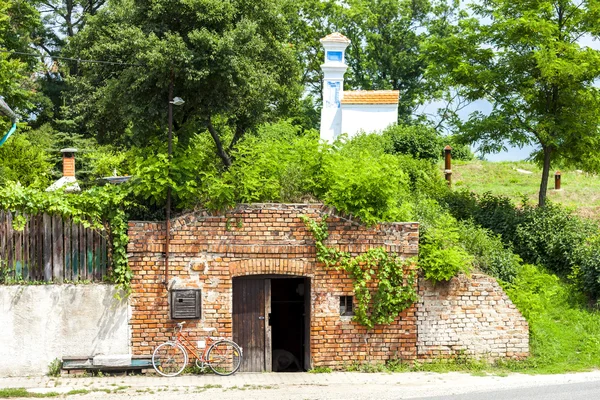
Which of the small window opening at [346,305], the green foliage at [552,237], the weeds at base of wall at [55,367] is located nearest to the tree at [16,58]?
the weeds at base of wall at [55,367]

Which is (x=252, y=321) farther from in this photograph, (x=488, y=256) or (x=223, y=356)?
(x=488, y=256)

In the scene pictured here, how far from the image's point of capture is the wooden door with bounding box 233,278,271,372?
14664 millimetres

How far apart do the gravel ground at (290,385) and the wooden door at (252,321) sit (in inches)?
17.6

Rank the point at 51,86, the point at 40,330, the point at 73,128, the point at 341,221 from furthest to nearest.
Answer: the point at 51,86, the point at 73,128, the point at 341,221, the point at 40,330

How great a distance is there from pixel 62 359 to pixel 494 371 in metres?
8.44

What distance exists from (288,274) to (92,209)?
4029mm

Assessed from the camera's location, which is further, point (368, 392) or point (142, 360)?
point (142, 360)

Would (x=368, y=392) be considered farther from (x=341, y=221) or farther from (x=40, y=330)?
(x=40, y=330)

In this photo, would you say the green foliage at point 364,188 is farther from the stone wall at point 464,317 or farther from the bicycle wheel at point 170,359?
the bicycle wheel at point 170,359

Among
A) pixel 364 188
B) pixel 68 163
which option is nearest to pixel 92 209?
pixel 364 188

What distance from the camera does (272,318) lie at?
53.4 feet

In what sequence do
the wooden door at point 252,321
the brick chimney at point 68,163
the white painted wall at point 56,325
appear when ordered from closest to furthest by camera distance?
the white painted wall at point 56,325 < the wooden door at point 252,321 < the brick chimney at point 68,163

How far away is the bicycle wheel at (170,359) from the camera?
1395 cm

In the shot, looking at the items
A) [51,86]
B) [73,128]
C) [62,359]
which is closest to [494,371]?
[62,359]
